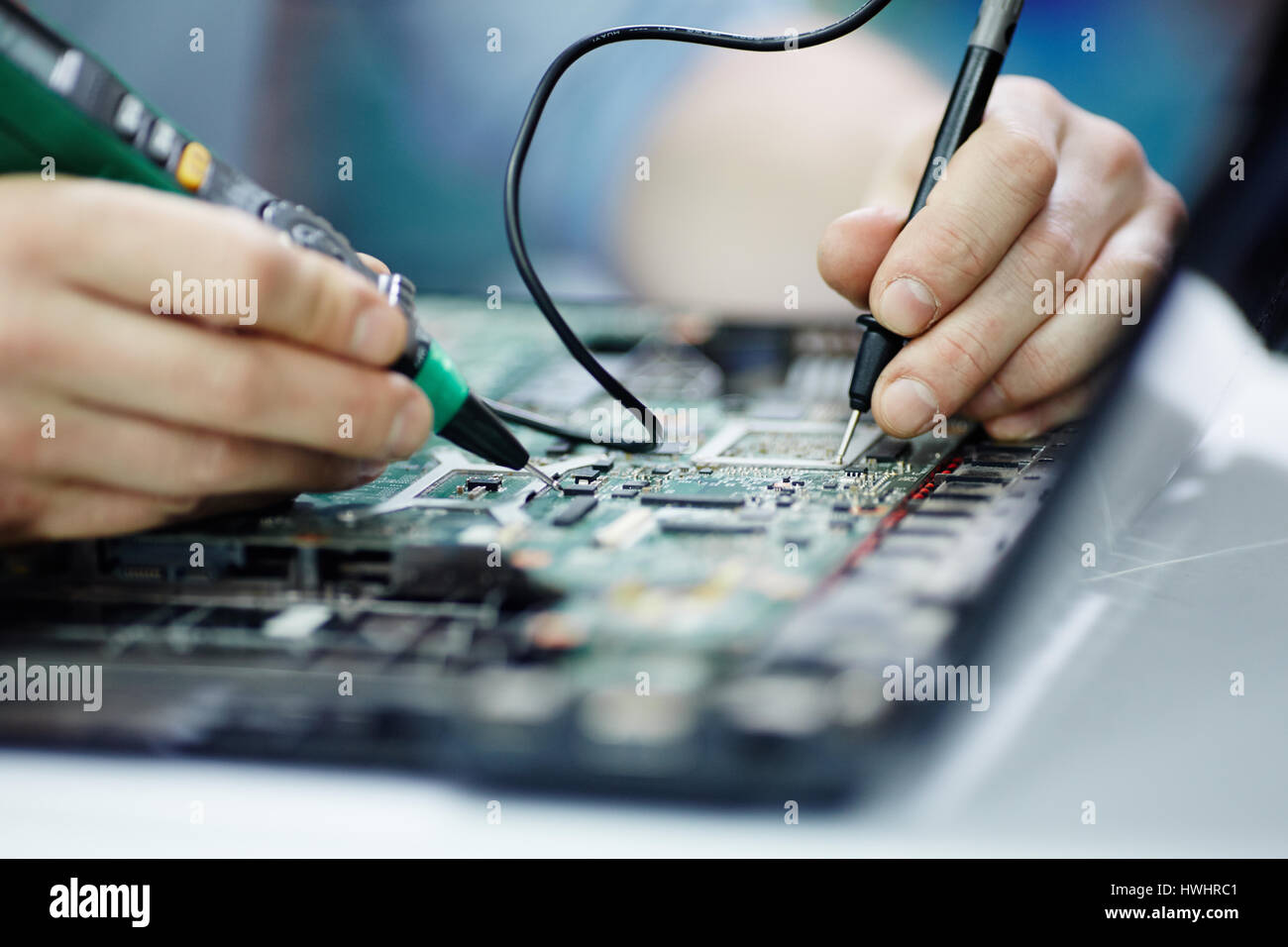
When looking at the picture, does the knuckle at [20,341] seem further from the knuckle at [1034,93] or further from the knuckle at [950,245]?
the knuckle at [1034,93]

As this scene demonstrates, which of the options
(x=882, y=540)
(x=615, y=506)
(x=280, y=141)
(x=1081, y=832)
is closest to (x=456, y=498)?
(x=615, y=506)

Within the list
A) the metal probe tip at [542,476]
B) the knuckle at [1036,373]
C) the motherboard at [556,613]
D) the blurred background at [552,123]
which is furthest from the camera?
the blurred background at [552,123]

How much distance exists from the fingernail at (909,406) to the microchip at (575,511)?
0.19 metres

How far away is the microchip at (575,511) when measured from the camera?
0.46 m

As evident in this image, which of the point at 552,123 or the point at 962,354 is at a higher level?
the point at 552,123

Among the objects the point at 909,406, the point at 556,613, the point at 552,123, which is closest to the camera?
the point at 556,613

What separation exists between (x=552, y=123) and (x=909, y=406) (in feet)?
3.47

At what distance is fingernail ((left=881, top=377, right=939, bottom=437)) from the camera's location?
0.58m

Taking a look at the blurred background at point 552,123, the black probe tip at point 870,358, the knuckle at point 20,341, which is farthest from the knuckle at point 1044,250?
the blurred background at point 552,123

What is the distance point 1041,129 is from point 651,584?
483mm

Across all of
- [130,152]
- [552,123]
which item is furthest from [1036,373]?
[552,123]

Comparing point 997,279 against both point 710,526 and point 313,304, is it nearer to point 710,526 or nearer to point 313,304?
point 710,526

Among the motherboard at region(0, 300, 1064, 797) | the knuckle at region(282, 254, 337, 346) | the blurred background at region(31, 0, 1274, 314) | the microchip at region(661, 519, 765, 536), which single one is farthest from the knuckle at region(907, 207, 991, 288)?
the blurred background at region(31, 0, 1274, 314)

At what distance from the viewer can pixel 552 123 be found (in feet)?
4.84
